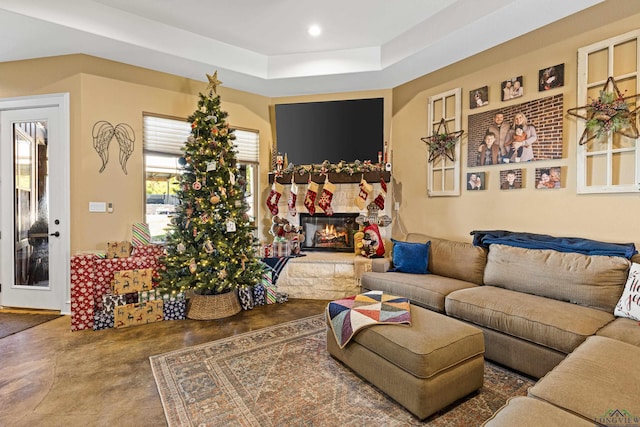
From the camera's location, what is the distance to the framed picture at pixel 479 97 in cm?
356

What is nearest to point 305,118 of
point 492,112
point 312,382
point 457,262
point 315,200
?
point 315,200

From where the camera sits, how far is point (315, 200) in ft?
15.4

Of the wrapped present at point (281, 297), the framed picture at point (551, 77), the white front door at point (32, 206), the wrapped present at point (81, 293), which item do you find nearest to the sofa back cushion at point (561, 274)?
the framed picture at point (551, 77)

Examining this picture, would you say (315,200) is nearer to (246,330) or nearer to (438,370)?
(246,330)

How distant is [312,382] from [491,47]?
3.80m

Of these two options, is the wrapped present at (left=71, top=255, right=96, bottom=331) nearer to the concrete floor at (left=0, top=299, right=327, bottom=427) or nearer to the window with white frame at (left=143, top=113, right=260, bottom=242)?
the concrete floor at (left=0, top=299, right=327, bottom=427)

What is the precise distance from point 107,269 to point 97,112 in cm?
178

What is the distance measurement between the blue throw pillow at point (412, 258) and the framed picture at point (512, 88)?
1.77 m

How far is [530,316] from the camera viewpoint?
2230 mm

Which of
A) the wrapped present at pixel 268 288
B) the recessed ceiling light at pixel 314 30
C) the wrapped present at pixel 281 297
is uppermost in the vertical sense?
the recessed ceiling light at pixel 314 30

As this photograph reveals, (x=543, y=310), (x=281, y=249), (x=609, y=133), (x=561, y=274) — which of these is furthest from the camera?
(x=281, y=249)

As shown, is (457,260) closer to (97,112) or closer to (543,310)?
(543,310)

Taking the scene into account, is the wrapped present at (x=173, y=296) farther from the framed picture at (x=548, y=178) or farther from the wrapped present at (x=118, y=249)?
the framed picture at (x=548, y=178)

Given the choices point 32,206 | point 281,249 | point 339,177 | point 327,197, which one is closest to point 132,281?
point 32,206
